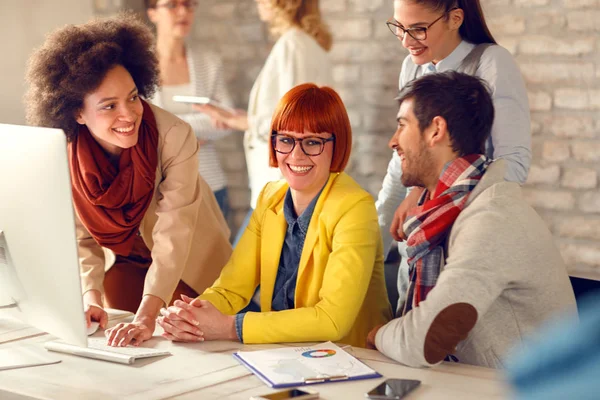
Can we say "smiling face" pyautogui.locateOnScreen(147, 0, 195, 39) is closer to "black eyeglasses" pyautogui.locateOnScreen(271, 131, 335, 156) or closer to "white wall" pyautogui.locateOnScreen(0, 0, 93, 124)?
"white wall" pyautogui.locateOnScreen(0, 0, 93, 124)

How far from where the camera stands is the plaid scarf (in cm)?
160

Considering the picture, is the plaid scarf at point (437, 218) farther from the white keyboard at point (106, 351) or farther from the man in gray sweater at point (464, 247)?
the white keyboard at point (106, 351)

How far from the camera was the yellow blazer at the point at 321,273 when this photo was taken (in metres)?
1.64

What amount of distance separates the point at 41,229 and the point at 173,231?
1.93 feet

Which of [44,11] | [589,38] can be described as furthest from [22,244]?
[44,11]

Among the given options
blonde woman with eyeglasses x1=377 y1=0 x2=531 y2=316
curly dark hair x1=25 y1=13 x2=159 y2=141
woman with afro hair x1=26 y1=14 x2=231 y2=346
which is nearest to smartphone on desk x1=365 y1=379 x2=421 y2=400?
blonde woman with eyeglasses x1=377 y1=0 x2=531 y2=316

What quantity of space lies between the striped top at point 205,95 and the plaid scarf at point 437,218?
7.10 feet

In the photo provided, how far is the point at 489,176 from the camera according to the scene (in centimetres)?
160

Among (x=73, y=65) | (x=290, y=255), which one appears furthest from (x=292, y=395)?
(x=73, y=65)

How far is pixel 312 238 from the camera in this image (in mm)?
1806

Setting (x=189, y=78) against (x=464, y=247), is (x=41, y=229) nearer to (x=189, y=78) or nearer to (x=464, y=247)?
(x=464, y=247)

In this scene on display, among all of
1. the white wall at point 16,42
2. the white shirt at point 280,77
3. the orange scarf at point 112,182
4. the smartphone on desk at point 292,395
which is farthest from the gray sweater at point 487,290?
the white wall at point 16,42

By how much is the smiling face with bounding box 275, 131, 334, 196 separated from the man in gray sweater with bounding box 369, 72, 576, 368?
200 mm

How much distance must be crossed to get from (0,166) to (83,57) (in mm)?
553
